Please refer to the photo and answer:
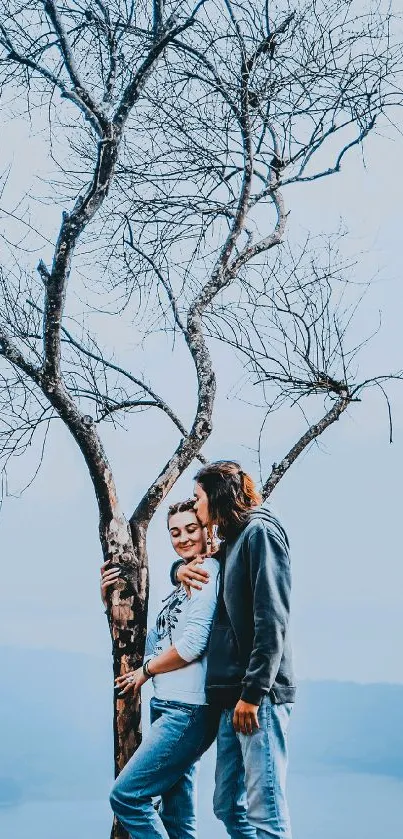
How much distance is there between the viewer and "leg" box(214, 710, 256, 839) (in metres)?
2.86

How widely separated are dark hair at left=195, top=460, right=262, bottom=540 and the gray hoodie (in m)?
0.05

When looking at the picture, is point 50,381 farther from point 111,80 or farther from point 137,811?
point 137,811

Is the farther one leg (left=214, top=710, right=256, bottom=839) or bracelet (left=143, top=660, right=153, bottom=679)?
bracelet (left=143, top=660, right=153, bottom=679)

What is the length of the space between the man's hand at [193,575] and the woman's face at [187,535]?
14 cm

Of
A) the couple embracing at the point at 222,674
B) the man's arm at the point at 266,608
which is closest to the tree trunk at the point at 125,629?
the couple embracing at the point at 222,674

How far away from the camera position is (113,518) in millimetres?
3947

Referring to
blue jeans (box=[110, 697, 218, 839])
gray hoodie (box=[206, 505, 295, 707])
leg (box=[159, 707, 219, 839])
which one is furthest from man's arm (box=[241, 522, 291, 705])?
leg (box=[159, 707, 219, 839])

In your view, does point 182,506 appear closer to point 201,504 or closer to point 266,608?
point 201,504

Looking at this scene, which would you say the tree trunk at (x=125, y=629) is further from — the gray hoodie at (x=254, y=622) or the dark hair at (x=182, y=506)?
the gray hoodie at (x=254, y=622)

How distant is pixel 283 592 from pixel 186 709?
1.81 feet

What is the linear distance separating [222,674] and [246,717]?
178mm

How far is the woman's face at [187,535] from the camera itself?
316cm

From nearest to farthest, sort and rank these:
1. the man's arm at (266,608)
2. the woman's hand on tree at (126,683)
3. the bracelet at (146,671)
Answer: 1. the man's arm at (266,608)
2. the bracelet at (146,671)
3. the woman's hand on tree at (126,683)

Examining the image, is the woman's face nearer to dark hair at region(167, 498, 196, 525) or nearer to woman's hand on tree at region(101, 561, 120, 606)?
dark hair at region(167, 498, 196, 525)
